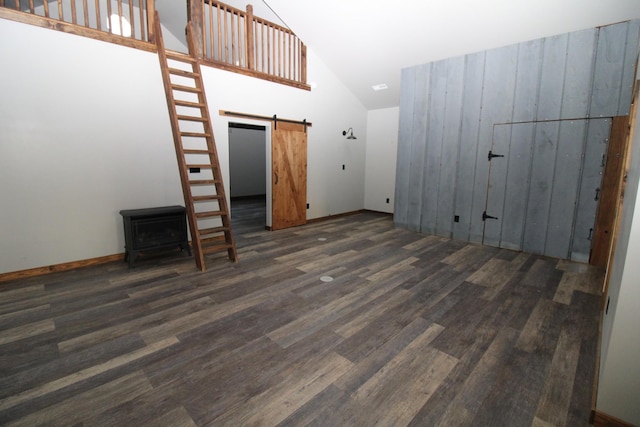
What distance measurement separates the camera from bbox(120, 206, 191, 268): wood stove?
3.73 m

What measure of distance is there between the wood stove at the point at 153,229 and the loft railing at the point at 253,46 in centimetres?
247

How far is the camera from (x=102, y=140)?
3756 mm

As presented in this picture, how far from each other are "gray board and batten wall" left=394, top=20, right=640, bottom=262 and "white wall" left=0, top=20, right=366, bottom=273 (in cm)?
371

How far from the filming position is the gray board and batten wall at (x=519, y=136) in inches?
153

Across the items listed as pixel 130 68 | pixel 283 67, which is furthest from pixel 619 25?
pixel 130 68

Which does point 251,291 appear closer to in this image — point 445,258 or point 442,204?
point 445,258

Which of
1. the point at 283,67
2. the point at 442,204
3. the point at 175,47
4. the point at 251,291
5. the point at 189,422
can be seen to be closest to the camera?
the point at 189,422

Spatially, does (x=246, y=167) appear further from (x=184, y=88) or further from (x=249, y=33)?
(x=184, y=88)

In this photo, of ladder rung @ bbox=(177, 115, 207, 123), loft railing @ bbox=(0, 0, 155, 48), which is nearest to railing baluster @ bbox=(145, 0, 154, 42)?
loft railing @ bbox=(0, 0, 155, 48)

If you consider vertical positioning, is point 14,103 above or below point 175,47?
below

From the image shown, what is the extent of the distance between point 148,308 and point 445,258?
3.68 meters

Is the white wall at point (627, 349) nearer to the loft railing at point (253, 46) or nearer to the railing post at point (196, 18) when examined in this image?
the railing post at point (196, 18)

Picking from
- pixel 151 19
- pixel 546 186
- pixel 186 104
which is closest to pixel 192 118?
pixel 186 104

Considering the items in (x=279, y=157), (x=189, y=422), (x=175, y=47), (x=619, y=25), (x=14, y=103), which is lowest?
(x=189, y=422)
